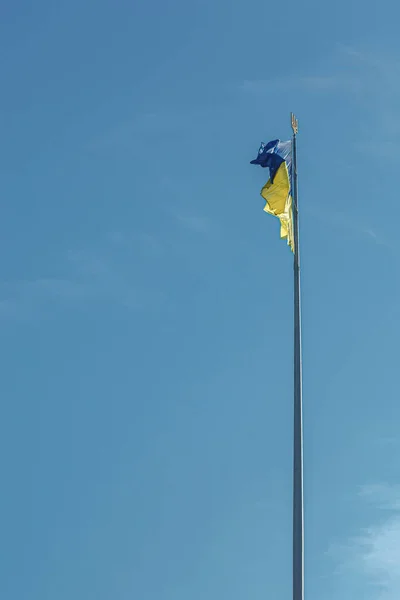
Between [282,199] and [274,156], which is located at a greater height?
[274,156]

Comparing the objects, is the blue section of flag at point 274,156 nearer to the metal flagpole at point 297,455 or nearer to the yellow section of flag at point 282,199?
the yellow section of flag at point 282,199

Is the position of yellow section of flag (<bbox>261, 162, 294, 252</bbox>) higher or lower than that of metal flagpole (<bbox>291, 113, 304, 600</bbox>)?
higher

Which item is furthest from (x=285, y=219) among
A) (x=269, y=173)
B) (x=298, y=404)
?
(x=298, y=404)

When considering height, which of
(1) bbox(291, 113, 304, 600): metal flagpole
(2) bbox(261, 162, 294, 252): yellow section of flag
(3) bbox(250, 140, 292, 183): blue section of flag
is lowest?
(1) bbox(291, 113, 304, 600): metal flagpole

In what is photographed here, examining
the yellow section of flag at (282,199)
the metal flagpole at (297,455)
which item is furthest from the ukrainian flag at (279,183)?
the metal flagpole at (297,455)

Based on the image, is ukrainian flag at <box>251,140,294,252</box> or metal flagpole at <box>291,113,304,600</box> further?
ukrainian flag at <box>251,140,294,252</box>

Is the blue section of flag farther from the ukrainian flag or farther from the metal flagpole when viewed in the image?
the metal flagpole

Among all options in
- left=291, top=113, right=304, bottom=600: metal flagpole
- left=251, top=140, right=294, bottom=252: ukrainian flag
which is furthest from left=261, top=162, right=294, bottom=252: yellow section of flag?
left=291, top=113, right=304, bottom=600: metal flagpole

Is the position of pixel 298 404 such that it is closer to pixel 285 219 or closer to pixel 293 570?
pixel 293 570

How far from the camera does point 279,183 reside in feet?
121

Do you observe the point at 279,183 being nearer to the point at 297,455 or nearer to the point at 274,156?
the point at 274,156

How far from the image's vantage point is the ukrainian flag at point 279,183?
1448 inches

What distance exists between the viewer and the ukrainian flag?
36781mm

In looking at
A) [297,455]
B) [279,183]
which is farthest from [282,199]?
[297,455]
